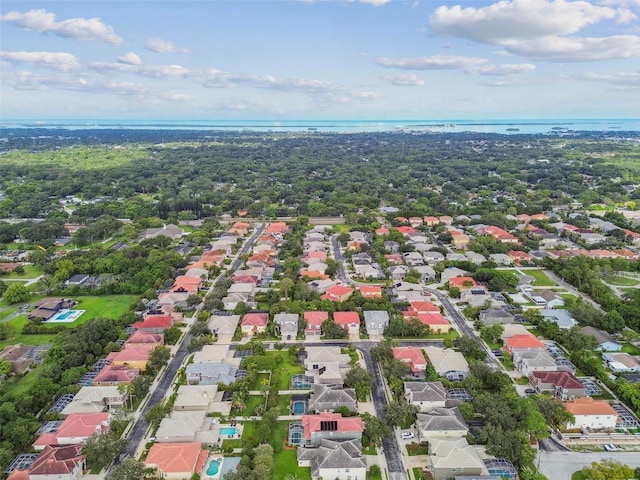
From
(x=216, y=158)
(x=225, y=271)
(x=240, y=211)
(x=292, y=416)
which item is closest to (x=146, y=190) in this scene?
(x=240, y=211)

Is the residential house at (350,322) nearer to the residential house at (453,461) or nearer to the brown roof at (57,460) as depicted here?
Answer: the residential house at (453,461)

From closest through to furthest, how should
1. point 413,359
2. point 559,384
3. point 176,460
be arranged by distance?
point 176,460 → point 559,384 → point 413,359

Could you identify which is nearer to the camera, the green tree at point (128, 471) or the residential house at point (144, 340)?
the green tree at point (128, 471)

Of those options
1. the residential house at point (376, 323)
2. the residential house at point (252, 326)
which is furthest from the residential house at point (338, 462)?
the residential house at point (252, 326)

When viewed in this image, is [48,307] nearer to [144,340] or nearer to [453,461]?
[144,340]

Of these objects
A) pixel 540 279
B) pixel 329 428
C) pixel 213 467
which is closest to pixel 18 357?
pixel 213 467

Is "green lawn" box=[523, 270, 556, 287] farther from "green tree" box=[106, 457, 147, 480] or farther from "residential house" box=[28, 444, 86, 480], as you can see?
"residential house" box=[28, 444, 86, 480]

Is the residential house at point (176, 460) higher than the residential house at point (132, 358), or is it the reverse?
the residential house at point (132, 358)
